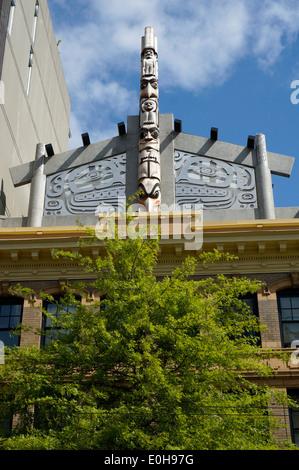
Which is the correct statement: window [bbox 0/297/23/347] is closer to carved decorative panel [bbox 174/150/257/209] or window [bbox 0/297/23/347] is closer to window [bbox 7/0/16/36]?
carved decorative panel [bbox 174/150/257/209]

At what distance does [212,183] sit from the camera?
25.7 metres

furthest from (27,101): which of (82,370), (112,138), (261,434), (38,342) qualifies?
(261,434)

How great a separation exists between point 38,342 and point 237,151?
437 inches

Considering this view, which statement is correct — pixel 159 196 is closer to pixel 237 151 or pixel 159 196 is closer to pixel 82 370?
pixel 237 151

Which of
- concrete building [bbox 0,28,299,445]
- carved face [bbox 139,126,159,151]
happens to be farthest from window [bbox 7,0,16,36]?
carved face [bbox 139,126,159,151]

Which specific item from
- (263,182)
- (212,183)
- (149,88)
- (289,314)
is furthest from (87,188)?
(289,314)

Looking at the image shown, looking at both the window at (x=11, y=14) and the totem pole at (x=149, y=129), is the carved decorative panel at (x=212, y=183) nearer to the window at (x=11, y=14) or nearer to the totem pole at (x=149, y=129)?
the totem pole at (x=149, y=129)

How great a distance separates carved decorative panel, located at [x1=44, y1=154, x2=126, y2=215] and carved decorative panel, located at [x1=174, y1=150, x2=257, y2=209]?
2.33m

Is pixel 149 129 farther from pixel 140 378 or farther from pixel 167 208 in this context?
pixel 140 378

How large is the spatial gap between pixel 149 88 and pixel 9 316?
1163 cm

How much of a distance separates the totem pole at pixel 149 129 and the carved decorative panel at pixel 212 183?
1.03 meters

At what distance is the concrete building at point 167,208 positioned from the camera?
21.6 m

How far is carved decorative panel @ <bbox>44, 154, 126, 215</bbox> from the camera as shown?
84.0ft
